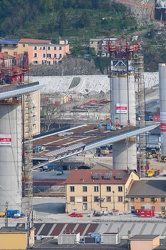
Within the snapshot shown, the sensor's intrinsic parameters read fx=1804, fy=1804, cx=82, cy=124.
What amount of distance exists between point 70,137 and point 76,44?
6196cm

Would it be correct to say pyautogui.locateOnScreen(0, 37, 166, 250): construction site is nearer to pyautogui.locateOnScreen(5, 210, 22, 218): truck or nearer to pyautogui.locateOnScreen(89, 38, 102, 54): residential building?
pyautogui.locateOnScreen(5, 210, 22, 218): truck

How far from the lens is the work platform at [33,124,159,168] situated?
7700cm

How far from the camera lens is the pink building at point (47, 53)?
140 meters

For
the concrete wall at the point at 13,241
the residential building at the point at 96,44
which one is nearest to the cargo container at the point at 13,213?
the concrete wall at the point at 13,241

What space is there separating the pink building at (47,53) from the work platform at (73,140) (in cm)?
5281

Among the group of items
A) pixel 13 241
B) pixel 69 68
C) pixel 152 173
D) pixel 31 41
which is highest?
pixel 13 241

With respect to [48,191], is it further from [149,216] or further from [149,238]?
[149,238]

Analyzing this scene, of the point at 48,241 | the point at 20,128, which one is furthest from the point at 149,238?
the point at 20,128

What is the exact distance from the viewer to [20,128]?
70062 mm

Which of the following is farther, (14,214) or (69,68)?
(69,68)

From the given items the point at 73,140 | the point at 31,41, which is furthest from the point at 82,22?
the point at 73,140

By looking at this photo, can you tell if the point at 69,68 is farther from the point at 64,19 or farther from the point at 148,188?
the point at 148,188

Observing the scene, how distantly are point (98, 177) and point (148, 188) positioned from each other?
2104mm

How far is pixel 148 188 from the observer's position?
7375cm
